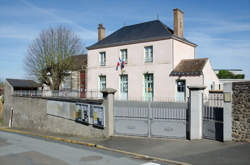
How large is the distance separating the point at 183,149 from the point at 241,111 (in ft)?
8.39

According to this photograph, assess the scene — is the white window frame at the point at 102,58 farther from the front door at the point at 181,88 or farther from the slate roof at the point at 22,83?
the front door at the point at 181,88

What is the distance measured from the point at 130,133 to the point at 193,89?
3.48m

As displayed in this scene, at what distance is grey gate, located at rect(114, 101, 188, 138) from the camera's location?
938 cm

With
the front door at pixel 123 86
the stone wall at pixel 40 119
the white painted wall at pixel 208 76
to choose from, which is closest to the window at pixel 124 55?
the front door at pixel 123 86

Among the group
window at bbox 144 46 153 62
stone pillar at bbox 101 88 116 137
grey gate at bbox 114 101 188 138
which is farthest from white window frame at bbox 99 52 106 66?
grey gate at bbox 114 101 188 138

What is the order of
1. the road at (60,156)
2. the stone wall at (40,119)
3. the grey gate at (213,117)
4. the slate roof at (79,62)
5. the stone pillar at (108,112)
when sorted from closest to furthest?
the road at (60,156), the grey gate at (213,117), the stone pillar at (108,112), the stone wall at (40,119), the slate roof at (79,62)

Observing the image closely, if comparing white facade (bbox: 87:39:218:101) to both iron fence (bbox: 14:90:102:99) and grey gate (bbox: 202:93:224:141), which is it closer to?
iron fence (bbox: 14:90:102:99)

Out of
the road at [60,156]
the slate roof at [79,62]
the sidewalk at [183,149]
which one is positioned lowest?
the road at [60,156]

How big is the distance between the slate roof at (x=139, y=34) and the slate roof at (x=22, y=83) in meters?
7.97

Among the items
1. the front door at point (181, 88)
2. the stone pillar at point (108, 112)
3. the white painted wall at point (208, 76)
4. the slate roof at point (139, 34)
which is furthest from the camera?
the slate roof at point (139, 34)

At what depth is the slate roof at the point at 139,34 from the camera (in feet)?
74.1

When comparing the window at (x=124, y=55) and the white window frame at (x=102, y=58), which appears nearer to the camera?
the window at (x=124, y=55)

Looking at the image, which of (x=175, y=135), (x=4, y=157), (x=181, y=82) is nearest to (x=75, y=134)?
(x=4, y=157)

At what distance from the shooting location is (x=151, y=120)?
9.86 m
